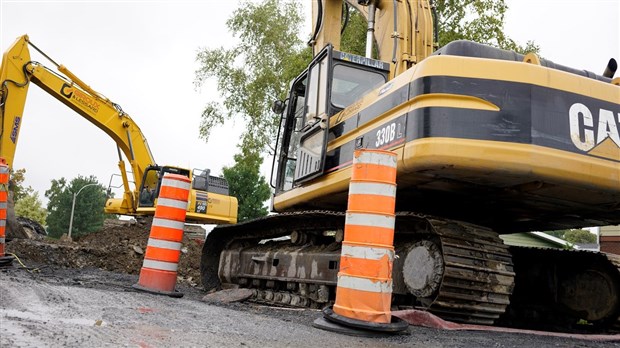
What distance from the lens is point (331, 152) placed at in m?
6.20

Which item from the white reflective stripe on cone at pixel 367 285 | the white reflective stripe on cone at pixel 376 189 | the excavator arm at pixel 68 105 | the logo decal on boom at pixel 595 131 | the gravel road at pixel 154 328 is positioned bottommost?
the gravel road at pixel 154 328

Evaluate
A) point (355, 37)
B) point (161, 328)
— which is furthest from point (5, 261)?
point (355, 37)

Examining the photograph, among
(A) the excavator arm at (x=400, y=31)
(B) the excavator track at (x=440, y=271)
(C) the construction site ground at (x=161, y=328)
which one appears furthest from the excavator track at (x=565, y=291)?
(A) the excavator arm at (x=400, y=31)

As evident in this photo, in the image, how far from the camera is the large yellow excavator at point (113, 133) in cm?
1304

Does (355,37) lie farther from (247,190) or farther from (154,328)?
(247,190)

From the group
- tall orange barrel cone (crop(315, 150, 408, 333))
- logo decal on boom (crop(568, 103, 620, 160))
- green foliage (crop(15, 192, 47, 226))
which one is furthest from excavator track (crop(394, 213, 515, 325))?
green foliage (crop(15, 192, 47, 226))

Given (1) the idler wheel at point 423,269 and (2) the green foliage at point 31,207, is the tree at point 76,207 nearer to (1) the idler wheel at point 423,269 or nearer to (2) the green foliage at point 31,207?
(2) the green foliage at point 31,207

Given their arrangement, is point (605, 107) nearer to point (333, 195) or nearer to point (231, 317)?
point (333, 195)

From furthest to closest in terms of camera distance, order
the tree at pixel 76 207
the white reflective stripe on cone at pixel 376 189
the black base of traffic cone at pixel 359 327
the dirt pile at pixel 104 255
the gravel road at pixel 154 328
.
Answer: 1. the tree at pixel 76 207
2. the dirt pile at pixel 104 255
3. the white reflective stripe on cone at pixel 376 189
4. the black base of traffic cone at pixel 359 327
5. the gravel road at pixel 154 328

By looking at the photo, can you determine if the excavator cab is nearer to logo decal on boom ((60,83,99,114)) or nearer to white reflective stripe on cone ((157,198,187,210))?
white reflective stripe on cone ((157,198,187,210))

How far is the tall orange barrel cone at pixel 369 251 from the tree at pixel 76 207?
251ft

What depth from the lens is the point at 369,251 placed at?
14.8 ft

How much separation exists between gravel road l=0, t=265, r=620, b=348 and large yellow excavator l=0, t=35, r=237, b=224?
8.55 metres

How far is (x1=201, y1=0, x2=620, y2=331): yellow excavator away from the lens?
15.3ft
